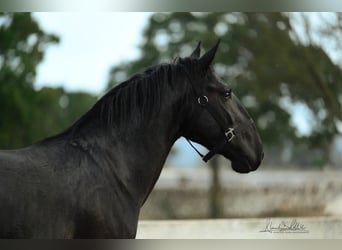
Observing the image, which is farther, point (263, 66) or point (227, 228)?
point (263, 66)

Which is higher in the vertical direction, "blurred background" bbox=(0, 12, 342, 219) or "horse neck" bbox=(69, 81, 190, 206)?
"horse neck" bbox=(69, 81, 190, 206)

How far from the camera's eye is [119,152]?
270 cm

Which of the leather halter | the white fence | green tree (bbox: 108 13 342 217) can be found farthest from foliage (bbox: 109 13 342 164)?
the leather halter

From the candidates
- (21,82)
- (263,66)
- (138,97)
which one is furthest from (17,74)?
(138,97)

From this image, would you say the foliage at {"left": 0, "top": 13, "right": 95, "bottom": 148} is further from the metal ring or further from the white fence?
the metal ring

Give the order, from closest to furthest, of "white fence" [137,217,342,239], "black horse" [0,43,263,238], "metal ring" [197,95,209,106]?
"black horse" [0,43,263,238] → "metal ring" [197,95,209,106] → "white fence" [137,217,342,239]

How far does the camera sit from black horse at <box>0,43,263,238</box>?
235cm

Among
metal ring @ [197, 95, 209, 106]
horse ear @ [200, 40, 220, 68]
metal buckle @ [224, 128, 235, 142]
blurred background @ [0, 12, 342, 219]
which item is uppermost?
horse ear @ [200, 40, 220, 68]

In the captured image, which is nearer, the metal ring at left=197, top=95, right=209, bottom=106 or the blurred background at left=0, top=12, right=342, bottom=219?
the metal ring at left=197, top=95, right=209, bottom=106

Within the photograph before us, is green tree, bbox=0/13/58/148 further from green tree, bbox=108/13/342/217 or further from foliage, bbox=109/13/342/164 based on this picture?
green tree, bbox=108/13/342/217

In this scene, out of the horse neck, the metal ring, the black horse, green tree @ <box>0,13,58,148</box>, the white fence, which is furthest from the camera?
green tree @ <box>0,13,58,148</box>

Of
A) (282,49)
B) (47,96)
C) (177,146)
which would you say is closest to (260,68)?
(282,49)

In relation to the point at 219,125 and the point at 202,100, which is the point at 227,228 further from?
the point at 202,100

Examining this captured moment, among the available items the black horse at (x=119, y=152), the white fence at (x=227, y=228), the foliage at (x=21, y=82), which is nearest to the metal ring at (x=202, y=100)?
the black horse at (x=119, y=152)
